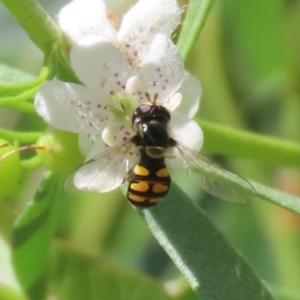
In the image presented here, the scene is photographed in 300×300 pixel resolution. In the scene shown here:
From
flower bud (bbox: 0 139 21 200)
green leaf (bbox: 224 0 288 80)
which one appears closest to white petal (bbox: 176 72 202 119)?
flower bud (bbox: 0 139 21 200)

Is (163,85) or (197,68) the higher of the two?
(163,85)

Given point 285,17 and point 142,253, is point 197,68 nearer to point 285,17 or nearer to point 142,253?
point 285,17

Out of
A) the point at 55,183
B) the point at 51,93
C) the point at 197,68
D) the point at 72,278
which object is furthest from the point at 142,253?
the point at 51,93

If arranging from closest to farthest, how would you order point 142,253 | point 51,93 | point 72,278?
point 51,93 → point 72,278 → point 142,253

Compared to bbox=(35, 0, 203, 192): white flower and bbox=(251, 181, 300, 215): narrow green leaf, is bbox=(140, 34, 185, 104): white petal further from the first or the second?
bbox=(251, 181, 300, 215): narrow green leaf

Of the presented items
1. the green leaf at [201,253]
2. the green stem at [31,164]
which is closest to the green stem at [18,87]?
the green stem at [31,164]

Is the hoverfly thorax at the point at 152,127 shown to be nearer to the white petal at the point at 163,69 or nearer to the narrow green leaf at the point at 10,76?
the white petal at the point at 163,69
